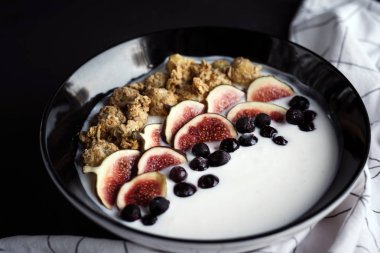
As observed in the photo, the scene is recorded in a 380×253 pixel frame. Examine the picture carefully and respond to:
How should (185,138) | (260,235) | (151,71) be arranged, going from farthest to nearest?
(151,71), (185,138), (260,235)

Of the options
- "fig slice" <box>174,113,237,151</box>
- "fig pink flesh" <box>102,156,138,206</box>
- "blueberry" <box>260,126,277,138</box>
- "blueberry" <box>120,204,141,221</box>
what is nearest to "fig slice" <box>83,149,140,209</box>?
"fig pink flesh" <box>102,156,138,206</box>

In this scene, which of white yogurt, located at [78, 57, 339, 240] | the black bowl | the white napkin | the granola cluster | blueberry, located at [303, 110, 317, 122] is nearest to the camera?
the black bowl

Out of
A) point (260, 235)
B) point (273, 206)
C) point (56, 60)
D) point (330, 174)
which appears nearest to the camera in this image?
point (260, 235)

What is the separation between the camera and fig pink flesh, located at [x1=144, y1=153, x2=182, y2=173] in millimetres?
2119

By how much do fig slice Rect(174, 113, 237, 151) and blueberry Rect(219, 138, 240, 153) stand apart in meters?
0.07

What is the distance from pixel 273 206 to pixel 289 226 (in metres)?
0.23

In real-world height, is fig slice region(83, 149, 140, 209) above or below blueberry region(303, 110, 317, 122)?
below

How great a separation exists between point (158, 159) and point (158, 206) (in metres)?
0.27

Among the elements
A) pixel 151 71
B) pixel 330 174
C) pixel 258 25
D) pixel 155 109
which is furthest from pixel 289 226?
pixel 258 25

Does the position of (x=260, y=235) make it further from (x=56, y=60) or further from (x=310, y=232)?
(x=56, y=60)

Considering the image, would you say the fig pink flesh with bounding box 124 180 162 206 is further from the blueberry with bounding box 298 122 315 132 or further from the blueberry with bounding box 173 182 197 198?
the blueberry with bounding box 298 122 315 132

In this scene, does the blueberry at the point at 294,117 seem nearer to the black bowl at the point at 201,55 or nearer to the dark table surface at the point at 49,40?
the black bowl at the point at 201,55

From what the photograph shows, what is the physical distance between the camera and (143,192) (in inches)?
79.0

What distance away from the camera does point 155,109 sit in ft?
7.88
